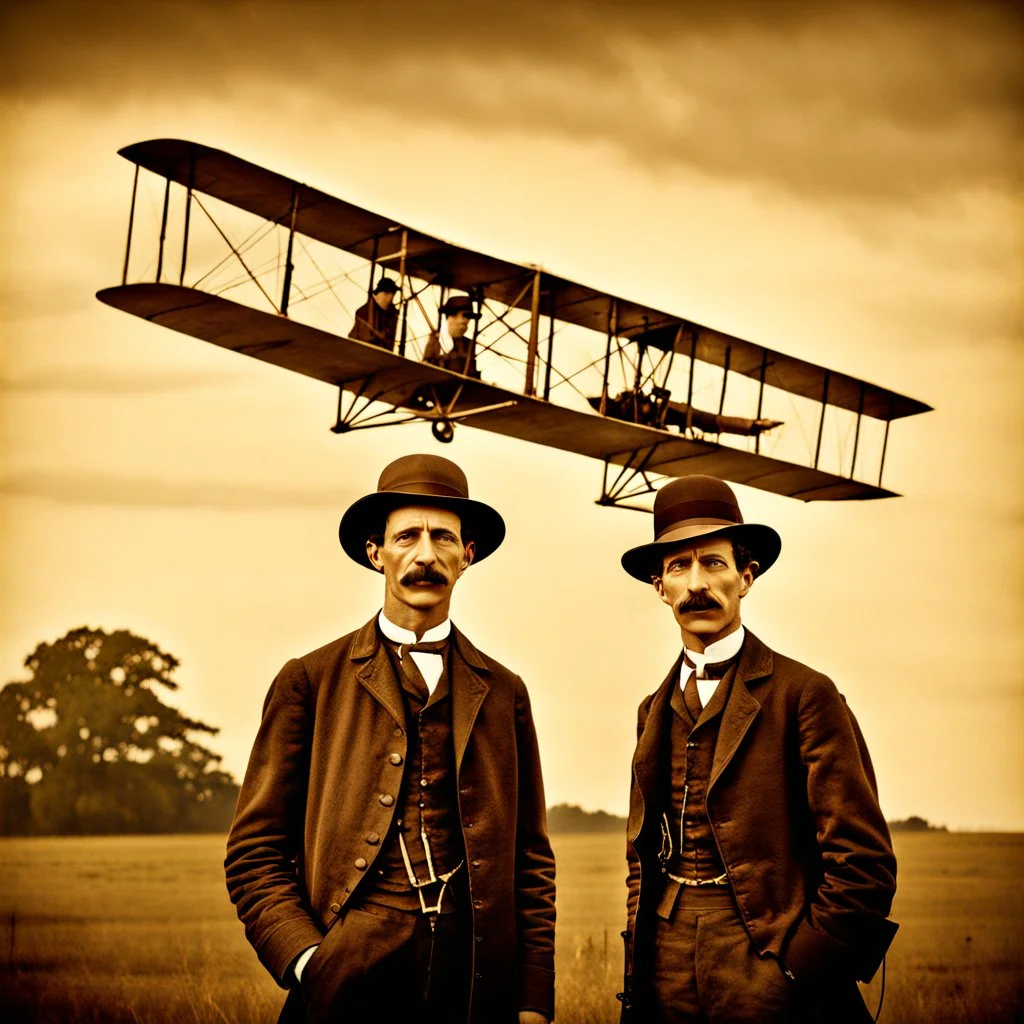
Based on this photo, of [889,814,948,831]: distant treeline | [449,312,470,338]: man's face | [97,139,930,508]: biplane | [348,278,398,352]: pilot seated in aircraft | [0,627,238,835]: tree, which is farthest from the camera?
[889,814,948,831]: distant treeline

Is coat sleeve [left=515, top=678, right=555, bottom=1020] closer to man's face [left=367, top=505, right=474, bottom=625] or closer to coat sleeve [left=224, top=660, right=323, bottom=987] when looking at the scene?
man's face [left=367, top=505, right=474, bottom=625]

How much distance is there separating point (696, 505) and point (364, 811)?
1119 millimetres

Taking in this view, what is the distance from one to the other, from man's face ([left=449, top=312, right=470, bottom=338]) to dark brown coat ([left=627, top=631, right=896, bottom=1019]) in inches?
218

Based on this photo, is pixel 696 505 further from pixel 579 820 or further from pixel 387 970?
pixel 579 820

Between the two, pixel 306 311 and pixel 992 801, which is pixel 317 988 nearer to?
pixel 306 311

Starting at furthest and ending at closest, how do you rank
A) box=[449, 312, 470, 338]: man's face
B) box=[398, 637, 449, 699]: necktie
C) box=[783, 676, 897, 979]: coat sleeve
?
box=[449, 312, 470, 338]: man's face < box=[398, 637, 449, 699]: necktie < box=[783, 676, 897, 979]: coat sleeve

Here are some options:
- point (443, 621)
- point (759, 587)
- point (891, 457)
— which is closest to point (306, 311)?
point (759, 587)

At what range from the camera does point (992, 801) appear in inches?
366

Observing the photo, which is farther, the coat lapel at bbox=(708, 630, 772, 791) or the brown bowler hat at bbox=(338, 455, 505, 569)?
the brown bowler hat at bbox=(338, 455, 505, 569)

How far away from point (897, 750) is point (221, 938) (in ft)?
14.3

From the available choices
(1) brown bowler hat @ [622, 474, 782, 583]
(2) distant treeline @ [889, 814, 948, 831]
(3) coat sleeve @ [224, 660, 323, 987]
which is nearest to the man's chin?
(3) coat sleeve @ [224, 660, 323, 987]

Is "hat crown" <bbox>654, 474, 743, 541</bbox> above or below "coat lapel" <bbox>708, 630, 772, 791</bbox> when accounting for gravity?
above

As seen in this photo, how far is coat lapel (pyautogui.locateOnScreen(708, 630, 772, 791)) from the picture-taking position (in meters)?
3.41

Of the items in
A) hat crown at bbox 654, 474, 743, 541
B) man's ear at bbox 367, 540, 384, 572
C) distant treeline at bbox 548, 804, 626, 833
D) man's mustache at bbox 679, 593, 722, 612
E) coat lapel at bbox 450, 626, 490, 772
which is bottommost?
distant treeline at bbox 548, 804, 626, 833
